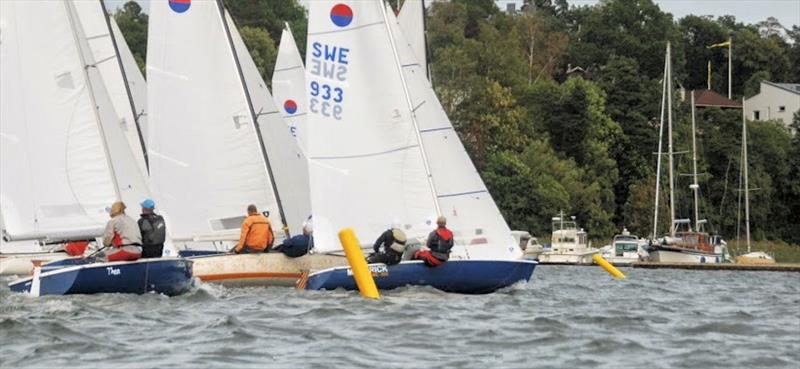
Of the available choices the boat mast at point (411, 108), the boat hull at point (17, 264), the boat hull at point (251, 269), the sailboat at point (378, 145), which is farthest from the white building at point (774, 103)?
the boat hull at point (251, 269)

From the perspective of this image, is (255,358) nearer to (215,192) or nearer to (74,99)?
(74,99)

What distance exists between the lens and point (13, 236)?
98.5ft

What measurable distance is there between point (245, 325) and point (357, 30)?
964 centimetres

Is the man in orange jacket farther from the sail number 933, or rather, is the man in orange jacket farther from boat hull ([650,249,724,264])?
boat hull ([650,249,724,264])

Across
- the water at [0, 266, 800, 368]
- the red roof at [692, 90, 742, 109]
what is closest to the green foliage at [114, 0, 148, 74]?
the red roof at [692, 90, 742, 109]

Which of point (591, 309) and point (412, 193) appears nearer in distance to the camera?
point (591, 309)

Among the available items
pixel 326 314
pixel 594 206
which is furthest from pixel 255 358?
pixel 594 206

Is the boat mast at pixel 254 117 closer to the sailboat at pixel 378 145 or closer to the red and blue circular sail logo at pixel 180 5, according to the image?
the red and blue circular sail logo at pixel 180 5

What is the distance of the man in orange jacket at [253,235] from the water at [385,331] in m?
1.43

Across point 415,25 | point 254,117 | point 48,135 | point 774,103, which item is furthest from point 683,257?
point 774,103

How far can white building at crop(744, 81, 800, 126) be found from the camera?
115875 mm

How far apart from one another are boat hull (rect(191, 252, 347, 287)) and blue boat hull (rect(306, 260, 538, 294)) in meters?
1.36

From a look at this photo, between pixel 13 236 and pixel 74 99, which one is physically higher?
pixel 74 99

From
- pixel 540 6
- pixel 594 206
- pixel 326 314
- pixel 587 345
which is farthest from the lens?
pixel 540 6
